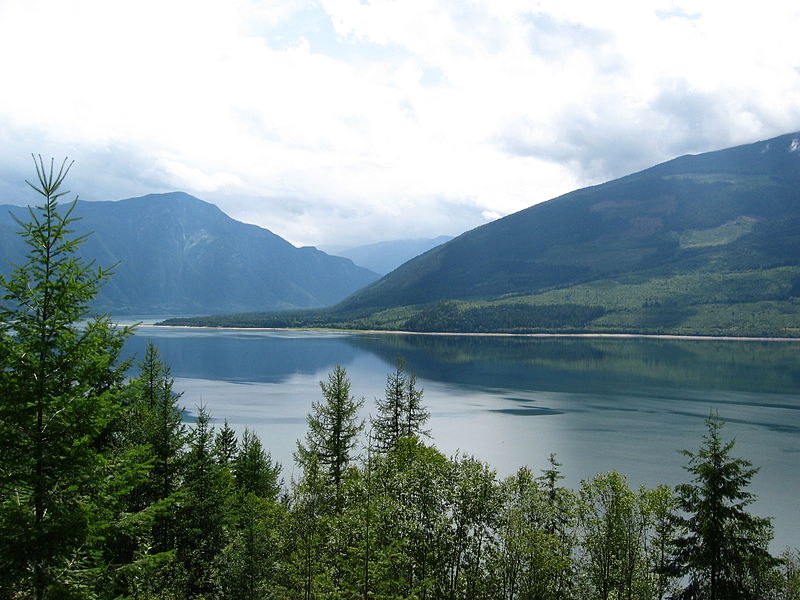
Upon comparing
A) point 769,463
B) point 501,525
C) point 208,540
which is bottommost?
point 769,463

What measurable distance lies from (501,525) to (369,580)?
7586mm

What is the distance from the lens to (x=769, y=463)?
62.0m

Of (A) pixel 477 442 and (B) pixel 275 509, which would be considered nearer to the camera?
(B) pixel 275 509

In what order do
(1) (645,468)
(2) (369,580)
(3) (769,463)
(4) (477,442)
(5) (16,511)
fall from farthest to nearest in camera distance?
1. (4) (477,442)
2. (3) (769,463)
3. (1) (645,468)
4. (2) (369,580)
5. (5) (16,511)

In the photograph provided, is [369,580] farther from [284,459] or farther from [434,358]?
[434,358]

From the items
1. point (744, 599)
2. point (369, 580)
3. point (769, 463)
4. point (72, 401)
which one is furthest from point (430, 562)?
point (769, 463)

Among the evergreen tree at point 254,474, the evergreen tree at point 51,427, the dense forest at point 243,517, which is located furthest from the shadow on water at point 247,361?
the evergreen tree at point 51,427

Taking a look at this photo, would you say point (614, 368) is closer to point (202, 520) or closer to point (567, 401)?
point (567, 401)

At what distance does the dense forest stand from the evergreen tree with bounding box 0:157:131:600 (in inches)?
1.4

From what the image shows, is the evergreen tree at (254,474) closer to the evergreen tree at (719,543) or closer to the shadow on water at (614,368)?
the evergreen tree at (719,543)

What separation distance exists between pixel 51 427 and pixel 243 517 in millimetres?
16068

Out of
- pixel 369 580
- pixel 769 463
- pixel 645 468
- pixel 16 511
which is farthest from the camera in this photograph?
pixel 769 463

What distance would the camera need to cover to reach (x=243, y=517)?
2556 centimetres

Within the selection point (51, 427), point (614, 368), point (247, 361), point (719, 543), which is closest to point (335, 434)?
point (719, 543)
